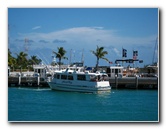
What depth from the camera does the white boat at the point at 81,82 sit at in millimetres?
17047

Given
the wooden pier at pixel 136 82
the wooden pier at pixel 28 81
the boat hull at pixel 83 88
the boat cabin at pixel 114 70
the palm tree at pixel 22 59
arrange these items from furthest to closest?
the boat cabin at pixel 114 70 < the wooden pier at pixel 28 81 < the wooden pier at pixel 136 82 < the boat hull at pixel 83 88 < the palm tree at pixel 22 59

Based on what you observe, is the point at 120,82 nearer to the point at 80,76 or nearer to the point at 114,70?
the point at 114,70

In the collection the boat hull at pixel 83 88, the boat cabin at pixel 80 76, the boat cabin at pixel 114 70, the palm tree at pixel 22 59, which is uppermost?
the palm tree at pixel 22 59

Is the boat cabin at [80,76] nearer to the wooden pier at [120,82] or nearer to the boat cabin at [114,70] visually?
the wooden pier at [120,82]

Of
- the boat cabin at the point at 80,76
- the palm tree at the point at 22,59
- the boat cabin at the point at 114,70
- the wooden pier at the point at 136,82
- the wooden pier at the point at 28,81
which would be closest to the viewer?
the palm tree at the point at 22,59

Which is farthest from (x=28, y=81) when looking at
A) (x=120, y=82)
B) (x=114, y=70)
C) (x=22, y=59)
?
(x=114, y=70)

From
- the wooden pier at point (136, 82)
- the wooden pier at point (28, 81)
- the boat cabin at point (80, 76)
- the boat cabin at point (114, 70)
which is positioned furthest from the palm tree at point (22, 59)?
the boat cabin at point (114, 70)

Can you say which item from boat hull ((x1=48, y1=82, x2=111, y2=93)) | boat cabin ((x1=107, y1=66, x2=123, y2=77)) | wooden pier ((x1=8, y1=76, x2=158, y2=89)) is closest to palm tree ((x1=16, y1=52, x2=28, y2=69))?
wooden pier ((x1=8, y1=76, x2=158, y2=89))

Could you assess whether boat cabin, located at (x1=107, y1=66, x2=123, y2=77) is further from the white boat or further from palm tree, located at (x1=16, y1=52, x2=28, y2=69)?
the white boat

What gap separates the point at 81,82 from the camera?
56.3ft

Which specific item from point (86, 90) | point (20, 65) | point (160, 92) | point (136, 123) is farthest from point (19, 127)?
point (20, 65)

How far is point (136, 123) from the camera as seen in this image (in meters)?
7.75
